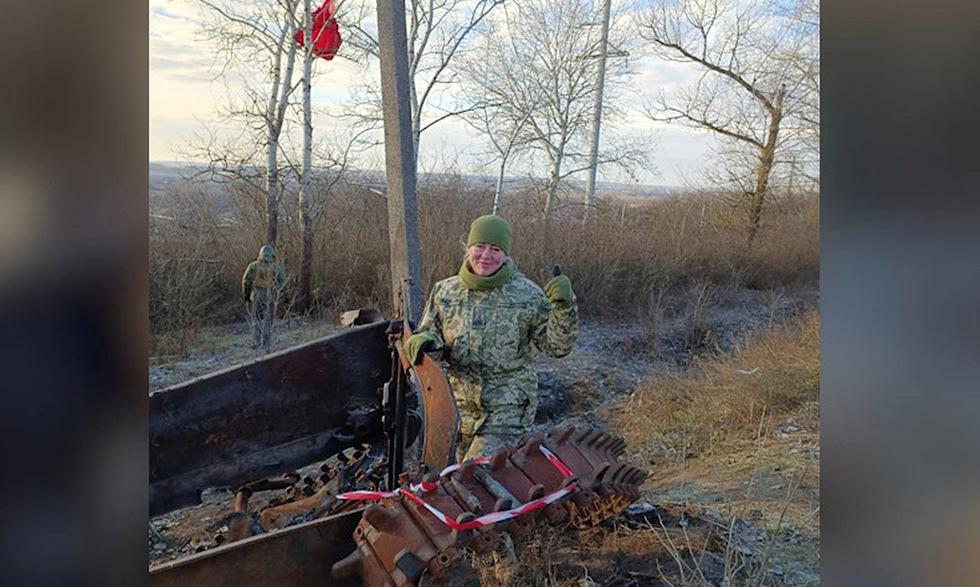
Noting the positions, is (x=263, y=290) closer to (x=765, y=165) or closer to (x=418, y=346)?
(x=418, y=346)

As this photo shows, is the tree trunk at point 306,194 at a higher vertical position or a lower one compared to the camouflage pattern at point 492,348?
higher

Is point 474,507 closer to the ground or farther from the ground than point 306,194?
closer to the ground

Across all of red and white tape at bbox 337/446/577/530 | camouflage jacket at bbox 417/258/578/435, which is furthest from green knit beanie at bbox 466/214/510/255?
red and white tape at bbox 337/446/577/530

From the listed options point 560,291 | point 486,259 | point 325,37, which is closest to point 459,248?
point 325,37

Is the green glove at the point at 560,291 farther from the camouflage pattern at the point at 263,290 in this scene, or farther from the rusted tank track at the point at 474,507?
the camouflage pattern at the point at 263,290

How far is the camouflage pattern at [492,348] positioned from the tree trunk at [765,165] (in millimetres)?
11506

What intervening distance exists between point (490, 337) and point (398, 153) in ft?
6.92

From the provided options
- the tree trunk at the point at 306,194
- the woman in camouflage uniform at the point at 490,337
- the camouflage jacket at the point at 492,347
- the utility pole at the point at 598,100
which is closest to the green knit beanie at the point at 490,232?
the woman in camouflage uniform at the point at 490,337

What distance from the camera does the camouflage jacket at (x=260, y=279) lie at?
9117 mm

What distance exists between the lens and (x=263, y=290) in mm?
Answer: 9273
